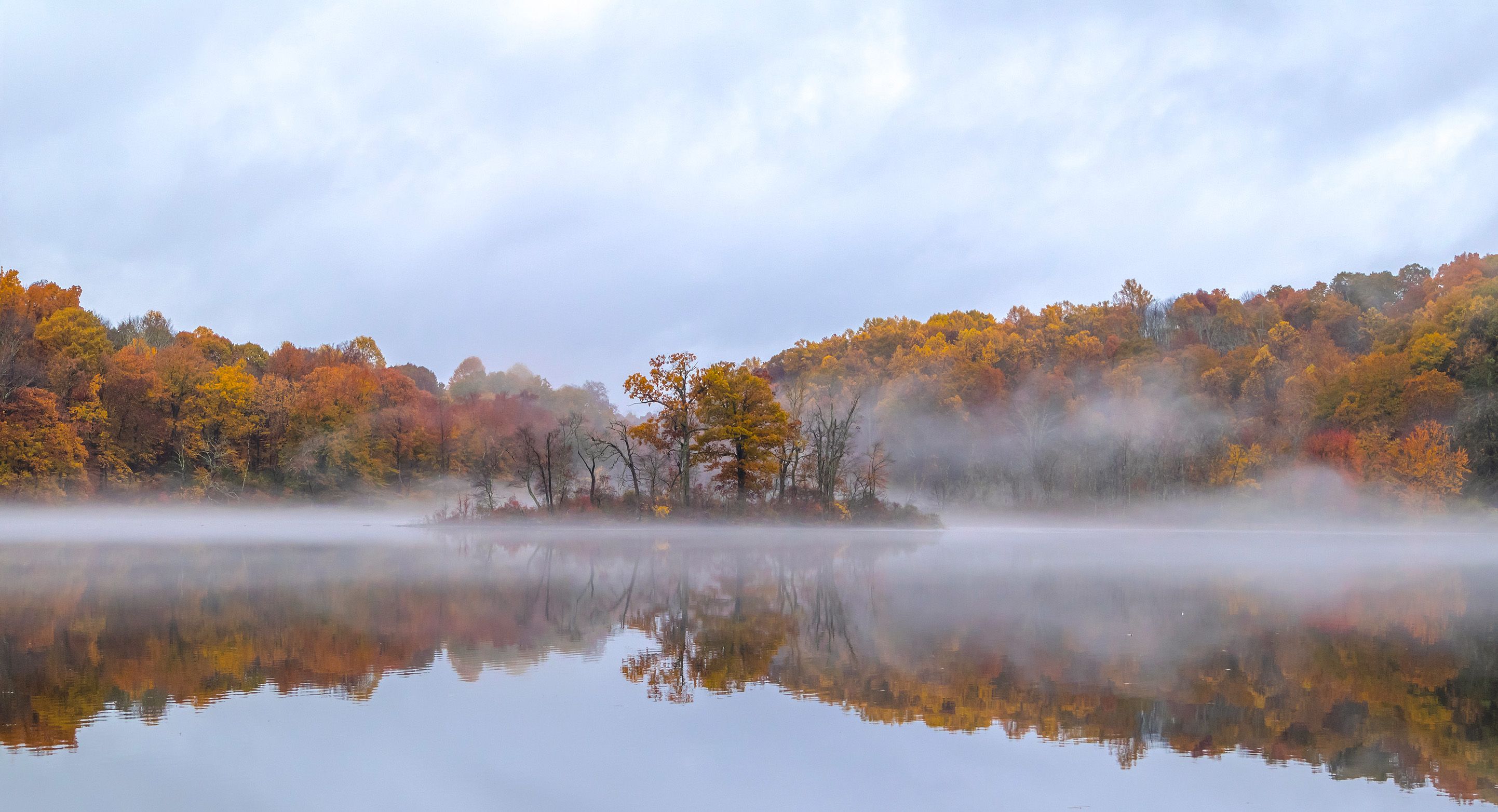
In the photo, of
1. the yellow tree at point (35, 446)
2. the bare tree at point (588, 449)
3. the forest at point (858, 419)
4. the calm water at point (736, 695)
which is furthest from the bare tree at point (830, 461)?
the yellow tree at point (35, 446)

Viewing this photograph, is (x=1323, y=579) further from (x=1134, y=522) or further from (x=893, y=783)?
(x=1134, y=522)

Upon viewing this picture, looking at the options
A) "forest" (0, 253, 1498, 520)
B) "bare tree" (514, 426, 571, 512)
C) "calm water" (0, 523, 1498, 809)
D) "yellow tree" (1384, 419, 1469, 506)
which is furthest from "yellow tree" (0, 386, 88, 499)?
"yellow tree" (1384, 419, 1469, 506)

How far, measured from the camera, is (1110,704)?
37.4ft

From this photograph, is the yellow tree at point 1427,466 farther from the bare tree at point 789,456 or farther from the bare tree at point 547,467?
the bare tree at point 547,467

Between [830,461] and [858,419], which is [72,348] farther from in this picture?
[858,419]

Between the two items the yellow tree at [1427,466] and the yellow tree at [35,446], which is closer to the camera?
the yellow tree at [1427,466]

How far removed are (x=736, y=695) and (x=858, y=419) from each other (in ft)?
216

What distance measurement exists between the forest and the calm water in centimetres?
3070

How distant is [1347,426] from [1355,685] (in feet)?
194

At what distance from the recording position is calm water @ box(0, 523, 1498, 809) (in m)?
8.76

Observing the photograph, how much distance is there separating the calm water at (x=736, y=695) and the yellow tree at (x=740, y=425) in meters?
28.9

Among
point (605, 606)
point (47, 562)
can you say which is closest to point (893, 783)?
point (605, 606)

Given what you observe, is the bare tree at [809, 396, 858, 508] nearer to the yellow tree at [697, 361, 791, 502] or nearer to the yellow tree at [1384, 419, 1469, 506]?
the yellow tree at [697, 361, 791, 502]

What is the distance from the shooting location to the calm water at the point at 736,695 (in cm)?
876
